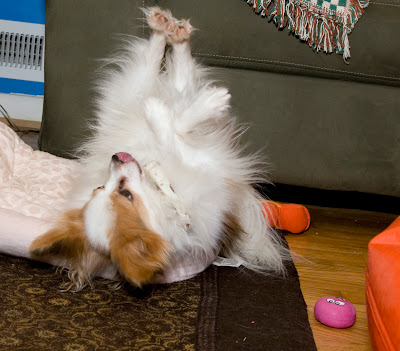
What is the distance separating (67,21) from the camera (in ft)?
7.84

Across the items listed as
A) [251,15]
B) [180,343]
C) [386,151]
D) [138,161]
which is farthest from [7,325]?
[386,151]

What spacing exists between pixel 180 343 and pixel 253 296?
0.43m

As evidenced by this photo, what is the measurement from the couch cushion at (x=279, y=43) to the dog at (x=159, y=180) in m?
0.15

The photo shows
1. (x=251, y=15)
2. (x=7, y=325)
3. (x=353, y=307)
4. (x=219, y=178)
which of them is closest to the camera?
(x=7, y=325)

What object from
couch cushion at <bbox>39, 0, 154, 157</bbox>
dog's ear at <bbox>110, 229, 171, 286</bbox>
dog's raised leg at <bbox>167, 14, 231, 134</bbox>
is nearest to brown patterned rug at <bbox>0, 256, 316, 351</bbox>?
dog's ear at <bbox>110, 229, 171, 286</bbox>

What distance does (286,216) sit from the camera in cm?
244

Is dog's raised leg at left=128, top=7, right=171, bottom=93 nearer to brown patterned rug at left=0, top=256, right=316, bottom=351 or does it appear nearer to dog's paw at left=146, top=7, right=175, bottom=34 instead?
dog's paw at left=146, top=7, right=175, bottom=34

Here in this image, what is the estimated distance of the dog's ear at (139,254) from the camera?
1601 millimetres

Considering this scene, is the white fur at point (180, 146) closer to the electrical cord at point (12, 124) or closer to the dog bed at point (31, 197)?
the dog bed at point (31, 197)

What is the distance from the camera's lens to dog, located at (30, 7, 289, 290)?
5.72 ft

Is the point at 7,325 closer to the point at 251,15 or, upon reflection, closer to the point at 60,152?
the point at 60,152

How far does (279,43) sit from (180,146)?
0.73m

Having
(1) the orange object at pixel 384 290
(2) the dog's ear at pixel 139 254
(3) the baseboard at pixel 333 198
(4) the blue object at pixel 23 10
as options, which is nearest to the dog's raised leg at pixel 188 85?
(2) the dog's ear at pixel 139 254

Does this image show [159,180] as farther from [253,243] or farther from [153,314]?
[253,243]
